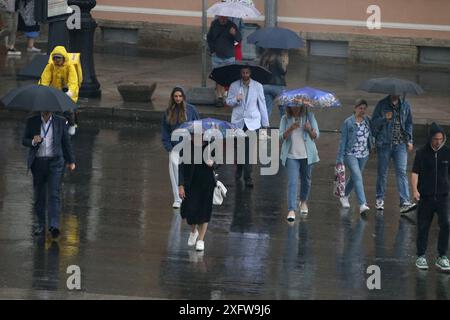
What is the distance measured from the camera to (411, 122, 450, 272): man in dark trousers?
13.7 meters

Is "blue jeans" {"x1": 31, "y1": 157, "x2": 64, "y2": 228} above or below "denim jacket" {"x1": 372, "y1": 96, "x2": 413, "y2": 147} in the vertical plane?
below

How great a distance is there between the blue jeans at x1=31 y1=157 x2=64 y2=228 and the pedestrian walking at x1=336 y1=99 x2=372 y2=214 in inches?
146

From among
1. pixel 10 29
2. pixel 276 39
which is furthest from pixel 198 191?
pixel 10 29

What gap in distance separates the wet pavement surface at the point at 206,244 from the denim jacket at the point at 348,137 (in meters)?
0.76

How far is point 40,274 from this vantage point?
13133 millimetres

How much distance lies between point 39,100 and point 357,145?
4.23 meters

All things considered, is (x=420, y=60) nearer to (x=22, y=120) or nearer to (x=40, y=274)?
(x=22, y=120)

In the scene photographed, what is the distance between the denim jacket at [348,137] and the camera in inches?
635

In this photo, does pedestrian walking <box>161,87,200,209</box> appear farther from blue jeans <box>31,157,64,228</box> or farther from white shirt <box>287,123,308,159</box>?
blue jeans <box>31,157,64,228</box>

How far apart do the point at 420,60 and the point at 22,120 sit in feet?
30.1

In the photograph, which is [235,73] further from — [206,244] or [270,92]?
[206,244]

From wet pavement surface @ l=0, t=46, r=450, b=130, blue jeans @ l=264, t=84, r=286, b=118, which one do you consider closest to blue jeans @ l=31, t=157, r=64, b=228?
blue jeans @ l=264, t=84, r=286, b=118
